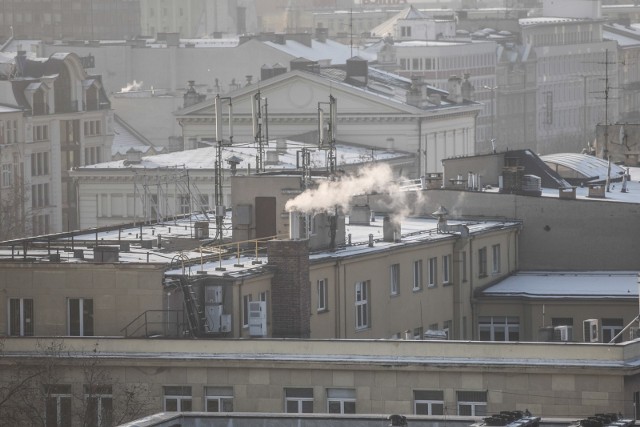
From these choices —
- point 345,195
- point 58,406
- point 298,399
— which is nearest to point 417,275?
point 345,195

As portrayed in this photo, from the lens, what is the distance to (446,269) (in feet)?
252

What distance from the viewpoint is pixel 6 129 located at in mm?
148500

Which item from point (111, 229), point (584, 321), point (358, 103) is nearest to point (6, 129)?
point (358, 103)

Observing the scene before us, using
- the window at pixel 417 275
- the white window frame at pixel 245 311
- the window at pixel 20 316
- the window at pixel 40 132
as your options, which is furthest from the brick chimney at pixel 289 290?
the window at pixel 40 132

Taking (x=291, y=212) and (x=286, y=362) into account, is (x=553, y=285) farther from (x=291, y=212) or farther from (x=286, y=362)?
(x=286, y=362)

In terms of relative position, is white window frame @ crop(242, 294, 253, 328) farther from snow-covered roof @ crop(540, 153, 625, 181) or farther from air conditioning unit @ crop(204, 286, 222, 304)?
snow-covered roof @ crop(540, 153, 625, 181)

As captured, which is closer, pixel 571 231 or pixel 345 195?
pixel 345 195

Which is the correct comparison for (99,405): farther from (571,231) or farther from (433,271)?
(571,231)

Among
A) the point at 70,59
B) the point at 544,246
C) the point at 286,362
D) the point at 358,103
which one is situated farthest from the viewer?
the point at 70,59

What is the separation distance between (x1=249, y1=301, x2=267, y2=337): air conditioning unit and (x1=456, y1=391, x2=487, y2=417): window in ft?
17.3

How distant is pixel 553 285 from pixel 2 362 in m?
21.8

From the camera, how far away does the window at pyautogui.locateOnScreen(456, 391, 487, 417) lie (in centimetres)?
6144

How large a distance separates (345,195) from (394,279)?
3293mm

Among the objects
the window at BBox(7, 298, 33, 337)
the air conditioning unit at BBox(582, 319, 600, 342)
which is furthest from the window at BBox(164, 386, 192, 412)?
the air conditioning unit at BBox(582, 319, 600, 342)
